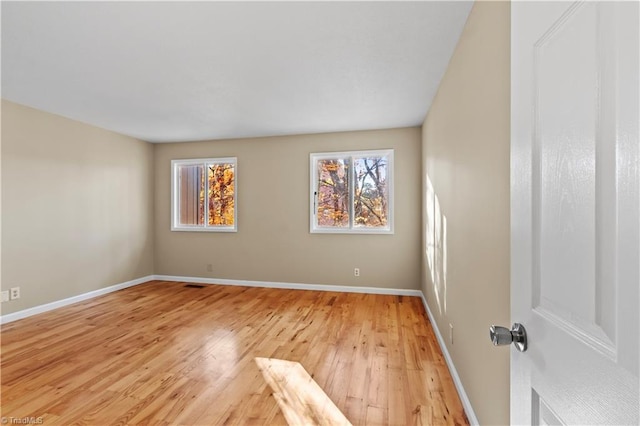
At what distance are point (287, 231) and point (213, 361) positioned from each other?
8.12 feet

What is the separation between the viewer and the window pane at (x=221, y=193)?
4.98 metres

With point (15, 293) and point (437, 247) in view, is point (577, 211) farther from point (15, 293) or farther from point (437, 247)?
point (15, 293)

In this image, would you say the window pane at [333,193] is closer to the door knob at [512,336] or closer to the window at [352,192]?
the window at [352,192]

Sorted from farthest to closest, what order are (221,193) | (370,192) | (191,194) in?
(191,194), (221,193), (370,192)

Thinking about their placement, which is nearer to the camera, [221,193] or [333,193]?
[333,193]

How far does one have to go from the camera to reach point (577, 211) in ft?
1.75

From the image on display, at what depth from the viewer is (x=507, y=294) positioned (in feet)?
3.97

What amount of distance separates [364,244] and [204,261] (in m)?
2.81

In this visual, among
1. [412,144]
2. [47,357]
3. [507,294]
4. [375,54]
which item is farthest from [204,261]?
→ [507,294]

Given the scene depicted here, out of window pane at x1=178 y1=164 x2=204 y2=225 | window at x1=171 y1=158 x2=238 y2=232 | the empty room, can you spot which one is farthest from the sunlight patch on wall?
window pane at x1=178 y1=164 x2=204 y2=225

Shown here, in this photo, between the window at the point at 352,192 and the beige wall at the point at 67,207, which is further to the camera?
the window at the point at 352,192

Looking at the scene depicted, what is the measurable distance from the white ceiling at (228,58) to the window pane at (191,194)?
58.7 inches

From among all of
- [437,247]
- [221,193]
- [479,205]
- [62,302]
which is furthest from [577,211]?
[62,302]

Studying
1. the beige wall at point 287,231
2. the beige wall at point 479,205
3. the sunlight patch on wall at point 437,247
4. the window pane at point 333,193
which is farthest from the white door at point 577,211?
the window pane at point 333,193
